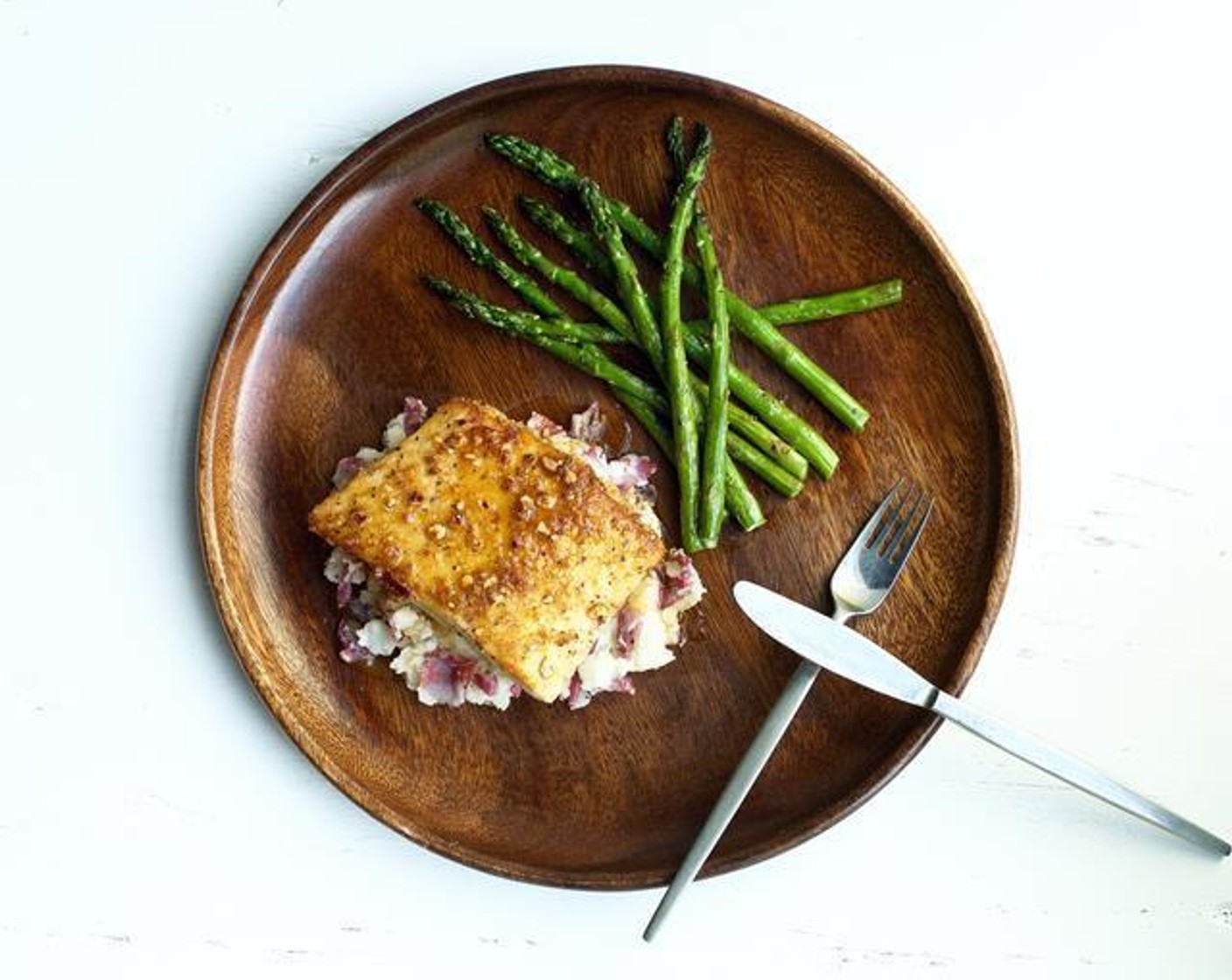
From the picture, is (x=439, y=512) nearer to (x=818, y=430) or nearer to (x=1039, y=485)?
(x=818, y=430)

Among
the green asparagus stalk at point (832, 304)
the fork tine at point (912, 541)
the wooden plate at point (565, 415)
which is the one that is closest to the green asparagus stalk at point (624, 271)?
the wooden plate at point (565, 415)

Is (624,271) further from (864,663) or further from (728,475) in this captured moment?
(864,663)

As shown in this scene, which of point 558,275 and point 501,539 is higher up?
point 558,275

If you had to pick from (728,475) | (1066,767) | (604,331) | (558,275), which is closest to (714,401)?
(728,475)

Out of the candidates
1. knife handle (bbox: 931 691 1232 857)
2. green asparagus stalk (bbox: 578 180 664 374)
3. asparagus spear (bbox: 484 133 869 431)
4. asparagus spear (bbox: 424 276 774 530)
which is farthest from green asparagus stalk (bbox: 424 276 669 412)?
knife handle (bbox: 931 691 1232 857)

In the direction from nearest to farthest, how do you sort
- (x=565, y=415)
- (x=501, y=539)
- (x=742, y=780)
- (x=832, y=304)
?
(x=501, y=539) < (x=742, y=780) < (x=832, y=304) < (x=565, y=415)

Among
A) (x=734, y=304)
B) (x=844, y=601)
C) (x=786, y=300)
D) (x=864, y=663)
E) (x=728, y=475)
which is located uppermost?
(x=786, y=300)
